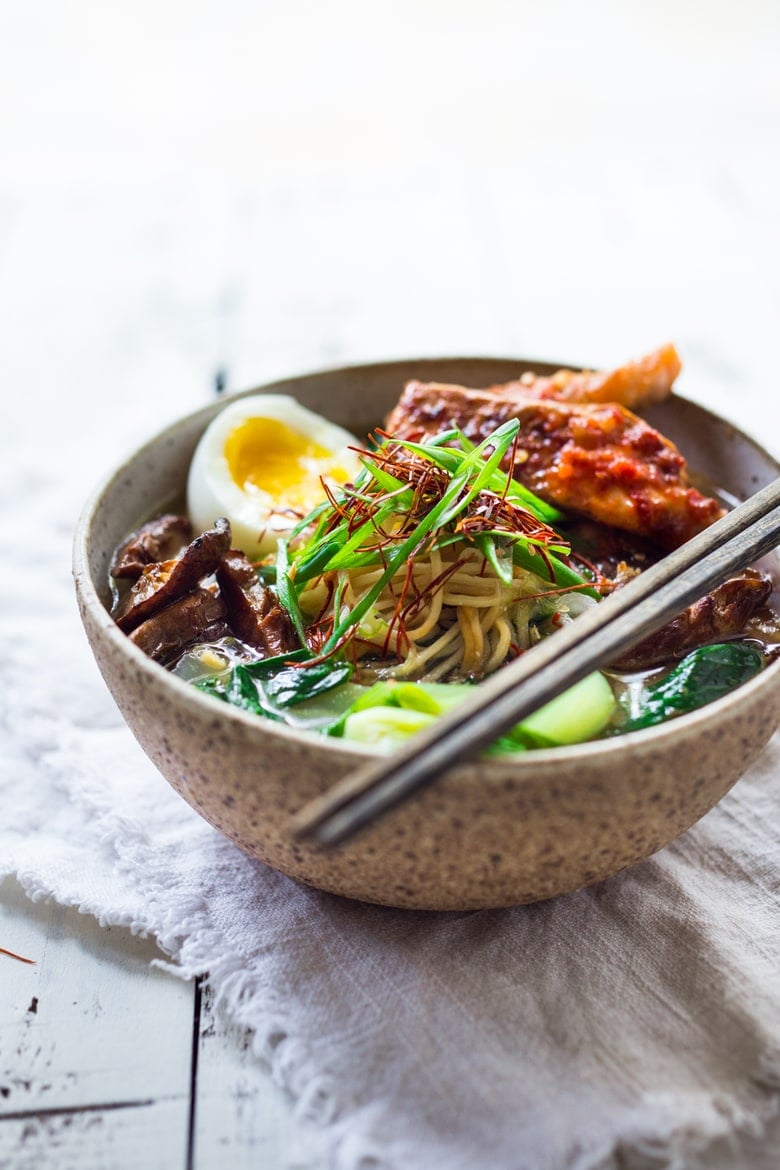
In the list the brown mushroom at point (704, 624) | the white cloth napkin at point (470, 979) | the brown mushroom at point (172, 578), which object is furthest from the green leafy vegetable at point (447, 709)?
the brown mushroom at point (172, 578)

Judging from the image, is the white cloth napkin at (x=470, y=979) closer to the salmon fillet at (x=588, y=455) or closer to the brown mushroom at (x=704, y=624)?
the brown mushroom at (x=704, y=624)

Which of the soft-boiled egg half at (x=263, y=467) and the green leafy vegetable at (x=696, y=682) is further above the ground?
the green leafy vegetable at (x=696, y=682)

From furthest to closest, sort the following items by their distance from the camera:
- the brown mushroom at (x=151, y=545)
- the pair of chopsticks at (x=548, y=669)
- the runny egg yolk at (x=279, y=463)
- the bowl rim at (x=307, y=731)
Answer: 1. the runny egg yolk at (x=279, y=463)
2. the brown mushroom at (x=151, y=545)
3. the bowl rim at (x=307, y=731)
4. the pair of chopsticks at (x=548, y=669)

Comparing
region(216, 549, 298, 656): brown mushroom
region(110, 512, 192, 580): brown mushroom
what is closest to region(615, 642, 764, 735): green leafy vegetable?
region(216, 549, 298, 656): brown mushroom

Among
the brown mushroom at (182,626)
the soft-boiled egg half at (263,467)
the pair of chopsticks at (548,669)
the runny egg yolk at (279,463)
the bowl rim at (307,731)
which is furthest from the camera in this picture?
the runny egg yolk at (279,463)

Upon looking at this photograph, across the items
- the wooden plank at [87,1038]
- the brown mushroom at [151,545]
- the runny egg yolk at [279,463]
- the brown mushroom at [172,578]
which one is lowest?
the wooden plank at [87,1038]

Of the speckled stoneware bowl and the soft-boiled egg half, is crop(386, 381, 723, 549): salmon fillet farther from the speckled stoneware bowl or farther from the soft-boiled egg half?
the speckled stoneware bowl
